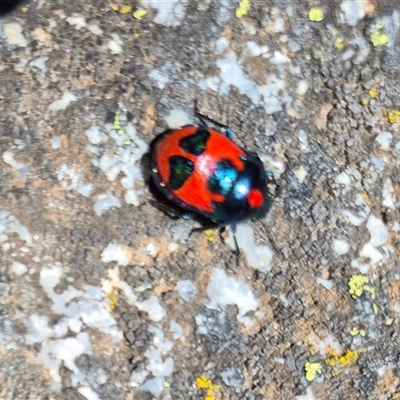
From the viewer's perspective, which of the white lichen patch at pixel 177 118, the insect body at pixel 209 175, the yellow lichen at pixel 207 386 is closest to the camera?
the insect body at pixel 209 175

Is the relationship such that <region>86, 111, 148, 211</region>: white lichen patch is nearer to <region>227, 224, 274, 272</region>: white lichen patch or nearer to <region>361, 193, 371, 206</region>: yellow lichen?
<region>227, 224, 274, 272</region>: white lichen patch

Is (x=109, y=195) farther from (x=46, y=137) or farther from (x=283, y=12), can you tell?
(x=283, y=12)

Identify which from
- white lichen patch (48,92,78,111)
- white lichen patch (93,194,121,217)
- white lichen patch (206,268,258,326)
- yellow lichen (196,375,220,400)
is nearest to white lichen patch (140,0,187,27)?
white lichen patch (48,92,78,111)

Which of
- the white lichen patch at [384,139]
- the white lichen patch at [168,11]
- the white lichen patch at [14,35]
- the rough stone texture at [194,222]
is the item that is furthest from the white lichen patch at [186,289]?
the white lichen patch at [14,35]

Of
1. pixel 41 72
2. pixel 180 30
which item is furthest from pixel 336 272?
pixel 41 72

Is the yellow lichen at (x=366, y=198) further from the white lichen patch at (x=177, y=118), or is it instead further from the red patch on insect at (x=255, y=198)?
the white lichen patch at (x=177, y=118)

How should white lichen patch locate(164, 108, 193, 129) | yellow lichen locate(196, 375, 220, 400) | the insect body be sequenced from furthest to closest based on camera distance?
white lichen patch locate(164, 108, 193, 129)
yellow lichen locate(196, 375, 220, 400)
the insect body

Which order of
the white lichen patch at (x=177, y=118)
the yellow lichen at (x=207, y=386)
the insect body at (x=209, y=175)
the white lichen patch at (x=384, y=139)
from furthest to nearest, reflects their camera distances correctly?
1. the white lichen patch at (x=384, y=139)
2. the white lichen patch at (x=177, y=118)
3. the yellow lichen at (x=207, y=386)
4. the insect body at (x=209, y=175)
